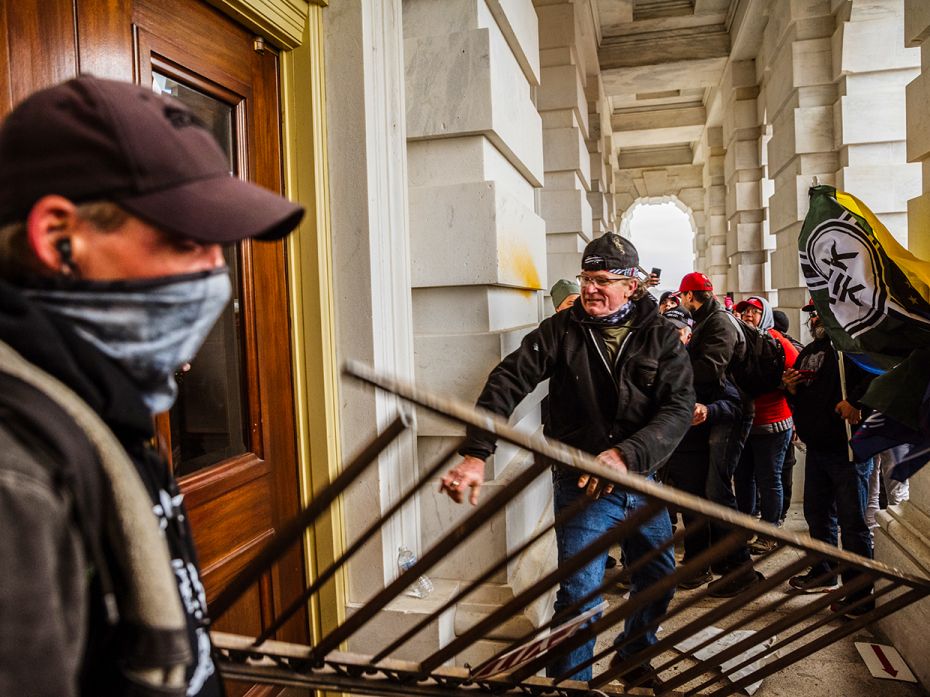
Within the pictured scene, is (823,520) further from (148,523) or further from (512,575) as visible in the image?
(148,523)

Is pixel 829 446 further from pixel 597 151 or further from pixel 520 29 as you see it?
pixel 597 151

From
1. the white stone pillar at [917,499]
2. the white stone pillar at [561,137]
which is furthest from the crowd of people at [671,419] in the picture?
the white stone pillar at [561,137]

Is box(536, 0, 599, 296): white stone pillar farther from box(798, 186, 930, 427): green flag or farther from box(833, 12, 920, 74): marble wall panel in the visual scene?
box(798, 186, 930, 427): green flag

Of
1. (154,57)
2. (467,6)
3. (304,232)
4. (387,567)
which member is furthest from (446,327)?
(154,57)

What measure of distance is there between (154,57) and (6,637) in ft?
5.90

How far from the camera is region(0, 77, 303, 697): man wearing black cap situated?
0.68 metres

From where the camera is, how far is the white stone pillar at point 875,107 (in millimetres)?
6074

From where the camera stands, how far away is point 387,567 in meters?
2.90

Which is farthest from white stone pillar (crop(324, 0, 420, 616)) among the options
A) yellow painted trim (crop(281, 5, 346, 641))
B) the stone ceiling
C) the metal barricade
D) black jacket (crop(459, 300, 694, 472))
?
the stone ceiling

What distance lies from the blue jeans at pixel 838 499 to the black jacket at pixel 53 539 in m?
4.03

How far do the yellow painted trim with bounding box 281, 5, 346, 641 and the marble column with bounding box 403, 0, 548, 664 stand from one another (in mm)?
588

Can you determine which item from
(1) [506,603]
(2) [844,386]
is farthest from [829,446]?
(1) [506,603]

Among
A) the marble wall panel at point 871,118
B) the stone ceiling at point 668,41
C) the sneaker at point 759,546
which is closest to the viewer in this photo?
the sneaker at point 759,546

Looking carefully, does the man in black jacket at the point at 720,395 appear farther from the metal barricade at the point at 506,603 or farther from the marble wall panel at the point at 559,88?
the marble wall panel at the point at 559,88
